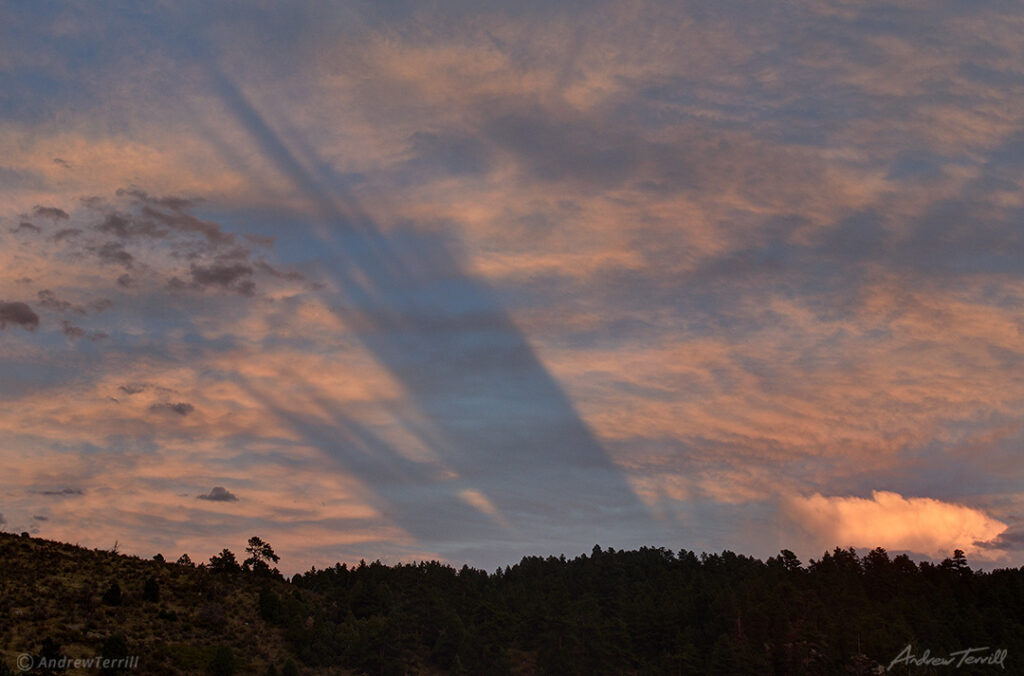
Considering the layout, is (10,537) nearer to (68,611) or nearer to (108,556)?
(108,556)

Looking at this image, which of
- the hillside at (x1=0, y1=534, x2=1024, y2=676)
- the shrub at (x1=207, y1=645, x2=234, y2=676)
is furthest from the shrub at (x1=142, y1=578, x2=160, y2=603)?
the shrub at (x1=207, y1=645, x2=234, y2=676)

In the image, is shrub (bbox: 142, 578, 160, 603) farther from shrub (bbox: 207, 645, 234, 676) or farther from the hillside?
shrub (bbox: 207, 645, 234, 676)

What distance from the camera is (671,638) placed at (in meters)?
158

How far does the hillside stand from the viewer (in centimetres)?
10106

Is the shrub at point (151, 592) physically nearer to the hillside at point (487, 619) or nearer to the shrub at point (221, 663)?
the hillside at point (487, 619)

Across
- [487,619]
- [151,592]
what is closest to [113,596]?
[151,592]

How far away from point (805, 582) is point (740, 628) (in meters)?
28.6

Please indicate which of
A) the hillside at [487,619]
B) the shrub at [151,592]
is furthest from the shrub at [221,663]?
the shrub at [151,592]

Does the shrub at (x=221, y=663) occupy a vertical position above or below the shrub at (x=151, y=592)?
below

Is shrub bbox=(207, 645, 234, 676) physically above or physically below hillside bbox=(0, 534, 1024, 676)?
below

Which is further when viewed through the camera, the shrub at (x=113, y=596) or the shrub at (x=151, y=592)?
the shrub at (x=151, y=592)

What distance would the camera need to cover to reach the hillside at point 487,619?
101 metres

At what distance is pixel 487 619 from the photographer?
15862 cm

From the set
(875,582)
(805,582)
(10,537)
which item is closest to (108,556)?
(10,537)
